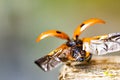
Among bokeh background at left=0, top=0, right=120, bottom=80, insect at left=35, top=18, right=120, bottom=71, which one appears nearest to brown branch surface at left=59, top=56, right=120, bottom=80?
insect at left=35, top=18, right=120, bottom=71

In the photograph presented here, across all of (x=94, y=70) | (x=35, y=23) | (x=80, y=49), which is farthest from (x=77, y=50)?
(x=35, y=23)

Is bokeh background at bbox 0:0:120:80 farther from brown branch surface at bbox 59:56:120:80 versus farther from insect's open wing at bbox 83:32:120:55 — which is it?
insect's open wing at bbox 83:32:120:55

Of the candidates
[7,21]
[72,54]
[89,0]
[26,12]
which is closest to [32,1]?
[26,12]

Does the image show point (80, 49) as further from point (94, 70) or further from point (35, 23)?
point (35, 23)

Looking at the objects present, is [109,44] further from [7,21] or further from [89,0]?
[7,21]

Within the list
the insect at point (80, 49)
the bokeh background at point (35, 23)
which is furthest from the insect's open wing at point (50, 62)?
the bokeh background at point (35, 23)
